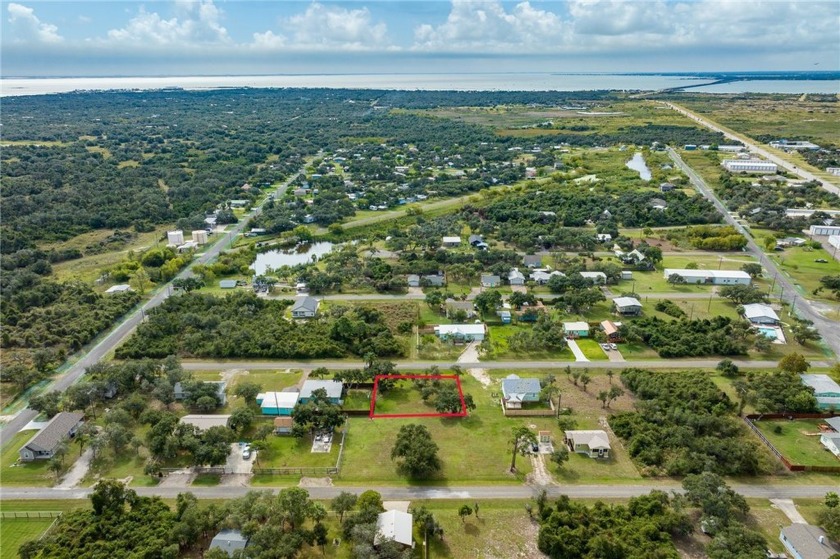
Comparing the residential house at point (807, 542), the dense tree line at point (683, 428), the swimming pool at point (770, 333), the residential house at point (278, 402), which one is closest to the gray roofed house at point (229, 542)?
the residential house at point (278, 402)

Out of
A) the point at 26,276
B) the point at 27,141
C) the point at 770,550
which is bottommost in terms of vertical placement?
the point at 770,550

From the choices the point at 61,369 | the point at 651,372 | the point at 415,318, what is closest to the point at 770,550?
the point at 651,372

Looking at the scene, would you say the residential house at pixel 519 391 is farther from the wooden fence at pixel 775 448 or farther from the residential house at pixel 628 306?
the residential house at pixel 628 306

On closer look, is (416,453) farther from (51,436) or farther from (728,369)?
(728,369)

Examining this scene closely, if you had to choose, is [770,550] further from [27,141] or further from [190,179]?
[27,141]

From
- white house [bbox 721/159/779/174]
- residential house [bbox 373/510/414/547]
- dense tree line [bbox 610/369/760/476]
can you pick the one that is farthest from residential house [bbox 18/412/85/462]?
white house [bbox 721/159/779/174]

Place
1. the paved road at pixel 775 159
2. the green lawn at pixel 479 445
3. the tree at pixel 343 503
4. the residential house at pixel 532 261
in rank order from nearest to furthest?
the tree at pixel 343 503 < the green lawn at pixel 479 445 < the residential house at pixel 532 261 < the paved road at pixel 775 159

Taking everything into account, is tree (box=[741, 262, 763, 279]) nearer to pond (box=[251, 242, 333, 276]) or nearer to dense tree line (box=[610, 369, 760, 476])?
dense tree line (box=[610, 369, 760, 476])
